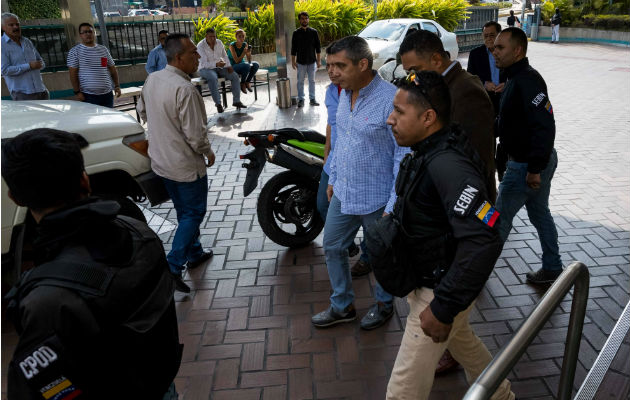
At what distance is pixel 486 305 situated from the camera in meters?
3.84

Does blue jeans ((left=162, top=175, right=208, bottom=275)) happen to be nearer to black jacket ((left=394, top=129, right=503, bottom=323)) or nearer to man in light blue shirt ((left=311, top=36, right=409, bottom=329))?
man in light blue shirt ((left=311, top=36, right=409, bottom=329))

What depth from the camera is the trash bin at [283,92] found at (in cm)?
1099

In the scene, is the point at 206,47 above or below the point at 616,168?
above

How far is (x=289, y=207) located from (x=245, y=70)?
7.57 metres

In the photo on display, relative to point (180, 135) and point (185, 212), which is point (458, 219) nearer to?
point (180, 135)

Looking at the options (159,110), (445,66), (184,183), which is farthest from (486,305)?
(159,110)

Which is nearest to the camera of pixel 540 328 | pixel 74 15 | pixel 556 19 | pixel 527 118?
pixel 540 328

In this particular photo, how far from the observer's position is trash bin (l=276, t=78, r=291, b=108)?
10992 mm

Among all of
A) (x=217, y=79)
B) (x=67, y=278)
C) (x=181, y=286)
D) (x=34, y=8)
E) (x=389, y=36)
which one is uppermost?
(x=34, y=8)

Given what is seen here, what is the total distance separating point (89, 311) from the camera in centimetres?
140

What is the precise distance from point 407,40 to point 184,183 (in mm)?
1905

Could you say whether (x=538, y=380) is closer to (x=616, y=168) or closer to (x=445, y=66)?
(x=445, y=66)

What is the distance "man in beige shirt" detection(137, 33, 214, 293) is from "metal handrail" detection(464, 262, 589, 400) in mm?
2659

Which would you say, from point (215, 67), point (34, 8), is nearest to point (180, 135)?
point (215, 67)
